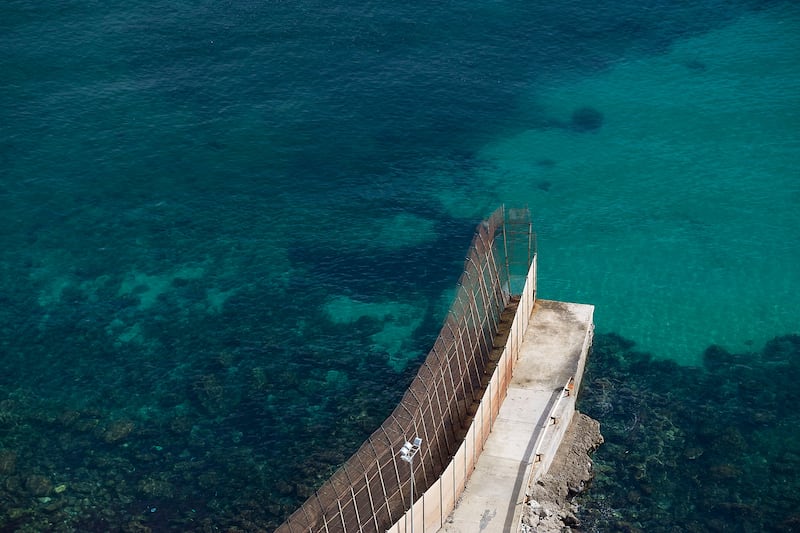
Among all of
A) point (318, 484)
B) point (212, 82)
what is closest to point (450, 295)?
point (318, 484)

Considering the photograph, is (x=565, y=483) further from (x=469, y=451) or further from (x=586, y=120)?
(x=586, y=120)

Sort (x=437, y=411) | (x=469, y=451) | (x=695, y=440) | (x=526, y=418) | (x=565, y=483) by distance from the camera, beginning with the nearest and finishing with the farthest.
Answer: (x=469, y=451) → (x=437, y=411) → (x=565, y=483) → (x=526, y=418) → (x=695, y=440)

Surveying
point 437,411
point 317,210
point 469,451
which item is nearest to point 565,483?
point 469,451

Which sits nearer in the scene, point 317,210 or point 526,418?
point 526,418

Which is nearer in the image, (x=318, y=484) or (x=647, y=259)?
(x=318, y=484)

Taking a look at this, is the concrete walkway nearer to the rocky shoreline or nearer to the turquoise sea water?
the rocky shoreline

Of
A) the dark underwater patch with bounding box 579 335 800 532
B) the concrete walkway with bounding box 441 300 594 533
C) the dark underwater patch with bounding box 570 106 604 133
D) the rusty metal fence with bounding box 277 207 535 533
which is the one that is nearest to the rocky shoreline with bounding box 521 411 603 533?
the dark underwater patch with bounding box 579 335 800 532

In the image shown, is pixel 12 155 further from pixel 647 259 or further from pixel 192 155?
pixel 647 259
